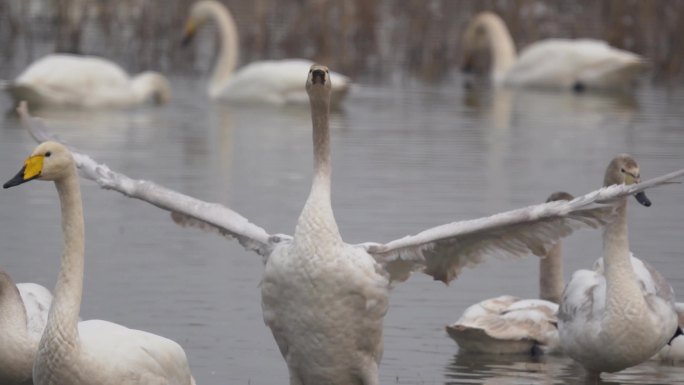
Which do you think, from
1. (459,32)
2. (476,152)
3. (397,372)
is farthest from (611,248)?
(459,32)

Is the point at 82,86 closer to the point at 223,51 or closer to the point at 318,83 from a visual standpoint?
the point at 223,51

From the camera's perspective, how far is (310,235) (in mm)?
6426

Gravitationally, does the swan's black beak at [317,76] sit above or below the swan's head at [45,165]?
above

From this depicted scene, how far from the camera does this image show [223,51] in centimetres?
2036

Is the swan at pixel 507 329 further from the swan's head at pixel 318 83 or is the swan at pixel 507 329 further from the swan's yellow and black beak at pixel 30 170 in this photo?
the swan's yellow and black beak at pixel 30 170

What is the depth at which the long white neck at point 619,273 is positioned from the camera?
7441mm

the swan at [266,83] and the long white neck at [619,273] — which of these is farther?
the swan at [266,83]

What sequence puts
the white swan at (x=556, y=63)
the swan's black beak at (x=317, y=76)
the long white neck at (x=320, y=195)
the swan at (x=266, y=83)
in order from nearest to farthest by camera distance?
the long white neck at (x=320, y=195) < the swan's black beak at (x=317, y=76) < the swan at (x=266, y=83) < the white swan at (x=556, y=63)

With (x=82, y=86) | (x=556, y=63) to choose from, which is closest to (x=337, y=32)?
(x=556, y=63)

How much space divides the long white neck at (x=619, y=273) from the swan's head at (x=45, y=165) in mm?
2548

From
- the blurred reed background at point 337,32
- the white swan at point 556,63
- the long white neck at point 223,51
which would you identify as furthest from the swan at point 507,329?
the blurred reed background at point 337,32

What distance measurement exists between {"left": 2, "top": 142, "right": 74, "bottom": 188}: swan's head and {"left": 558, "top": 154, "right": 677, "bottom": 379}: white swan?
2.48 m

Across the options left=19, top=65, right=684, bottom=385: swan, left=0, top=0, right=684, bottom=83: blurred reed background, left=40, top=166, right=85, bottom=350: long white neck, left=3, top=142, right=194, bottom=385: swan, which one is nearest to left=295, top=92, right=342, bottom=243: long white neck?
left=19, top=65, right=684, bottom=385: swan

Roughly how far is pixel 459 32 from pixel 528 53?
300 cm
